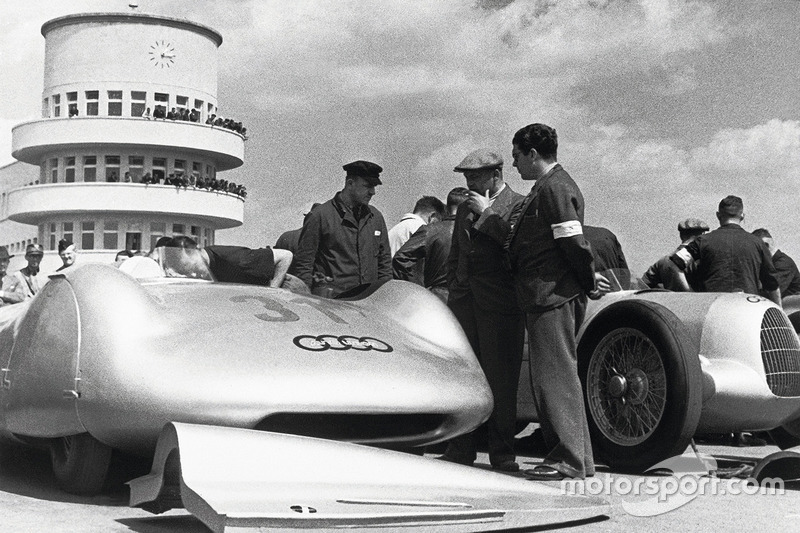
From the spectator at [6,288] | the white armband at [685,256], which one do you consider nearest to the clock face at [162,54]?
the spectator at [6,288]

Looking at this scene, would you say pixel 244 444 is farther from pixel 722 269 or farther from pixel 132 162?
pixel 132 162

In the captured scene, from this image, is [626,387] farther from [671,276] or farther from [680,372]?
→ [671,276]

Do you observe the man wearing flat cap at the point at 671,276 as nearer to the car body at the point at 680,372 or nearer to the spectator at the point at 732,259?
the spectator at the point at 732,259

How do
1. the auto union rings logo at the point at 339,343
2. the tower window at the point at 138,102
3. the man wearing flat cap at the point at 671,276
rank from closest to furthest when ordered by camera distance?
the auto union rings logo at the point at 339,343, the man wearing flat cap at the point at 671,276, the tower window at the point at 138,102

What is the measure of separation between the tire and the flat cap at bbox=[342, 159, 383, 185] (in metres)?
1.77

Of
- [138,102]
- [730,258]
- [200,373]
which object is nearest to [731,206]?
[730,258]

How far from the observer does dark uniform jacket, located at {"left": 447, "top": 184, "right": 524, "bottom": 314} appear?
556 centimetres

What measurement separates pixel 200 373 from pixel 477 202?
2.09m

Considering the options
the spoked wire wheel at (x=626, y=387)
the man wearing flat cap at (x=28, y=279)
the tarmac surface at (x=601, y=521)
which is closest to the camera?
the tarmac surface at (x=601, y=521)

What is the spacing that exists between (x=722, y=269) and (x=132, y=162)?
52.1m

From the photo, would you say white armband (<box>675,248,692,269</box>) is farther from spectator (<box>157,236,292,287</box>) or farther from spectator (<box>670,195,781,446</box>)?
spectator (<box>157,236,292,287</box>)

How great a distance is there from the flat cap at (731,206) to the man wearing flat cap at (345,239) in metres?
2.40

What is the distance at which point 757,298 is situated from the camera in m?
5.91

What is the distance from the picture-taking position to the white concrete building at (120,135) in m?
53.7
